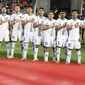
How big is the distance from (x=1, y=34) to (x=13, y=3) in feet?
74.0

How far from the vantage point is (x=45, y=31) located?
13336mm

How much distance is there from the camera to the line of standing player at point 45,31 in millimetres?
12898

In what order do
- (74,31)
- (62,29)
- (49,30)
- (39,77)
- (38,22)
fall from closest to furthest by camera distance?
1. (39,77)
2. (74,31)
3. (62,29)
4. (49,30)
5. (38,22)

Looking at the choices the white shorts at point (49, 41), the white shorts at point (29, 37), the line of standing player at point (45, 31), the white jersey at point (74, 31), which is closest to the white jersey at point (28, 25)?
the line of standing player at point (45, 31)

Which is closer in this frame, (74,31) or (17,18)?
(74,31)

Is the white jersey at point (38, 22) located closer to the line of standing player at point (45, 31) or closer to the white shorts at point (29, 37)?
the line of standing player at point (45, 31)

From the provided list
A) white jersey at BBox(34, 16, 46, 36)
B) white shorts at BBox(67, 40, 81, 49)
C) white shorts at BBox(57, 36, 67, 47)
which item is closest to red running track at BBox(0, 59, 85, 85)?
white shorts at BBox(67, 40, 81, 49)

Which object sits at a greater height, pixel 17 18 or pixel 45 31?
pixel 17 18

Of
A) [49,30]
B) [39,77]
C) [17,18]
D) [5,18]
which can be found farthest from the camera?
[5,18]

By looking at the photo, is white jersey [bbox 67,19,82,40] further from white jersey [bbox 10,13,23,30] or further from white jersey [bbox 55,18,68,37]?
white jersey [bbox 10,13,23,30]

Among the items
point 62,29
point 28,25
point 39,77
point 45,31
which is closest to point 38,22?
point 45,31

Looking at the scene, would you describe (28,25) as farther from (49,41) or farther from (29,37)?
(49,41)

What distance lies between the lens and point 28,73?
925cm

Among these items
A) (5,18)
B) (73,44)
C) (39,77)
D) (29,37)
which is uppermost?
(5,18)
